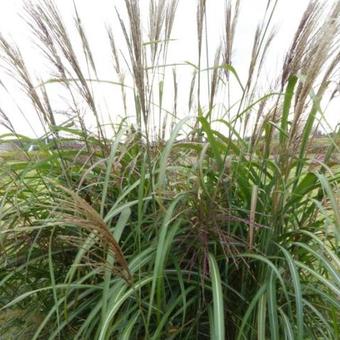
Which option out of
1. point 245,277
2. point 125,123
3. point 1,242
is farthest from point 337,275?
point 1,242

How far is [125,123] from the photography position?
167cm

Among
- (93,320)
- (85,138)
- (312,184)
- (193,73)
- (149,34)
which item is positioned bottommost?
(93,320)

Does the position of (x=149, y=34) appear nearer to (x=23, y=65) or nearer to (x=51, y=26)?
(x=51, y=26)

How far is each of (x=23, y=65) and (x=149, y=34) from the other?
395 millimetres

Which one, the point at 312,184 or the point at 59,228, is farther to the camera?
the point at 59,228

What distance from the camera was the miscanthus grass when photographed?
4.09ft

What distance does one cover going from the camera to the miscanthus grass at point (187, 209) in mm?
1246

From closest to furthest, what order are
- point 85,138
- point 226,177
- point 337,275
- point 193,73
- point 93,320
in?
point 337,275
point 93,320
point 226,177
point 85,138
point 193,73

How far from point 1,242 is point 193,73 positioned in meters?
0.86

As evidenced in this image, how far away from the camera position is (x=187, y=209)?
1365mm

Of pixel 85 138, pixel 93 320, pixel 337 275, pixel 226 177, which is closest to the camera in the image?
pixel 337 275

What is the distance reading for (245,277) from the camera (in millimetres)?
1403

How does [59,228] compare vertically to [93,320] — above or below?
above

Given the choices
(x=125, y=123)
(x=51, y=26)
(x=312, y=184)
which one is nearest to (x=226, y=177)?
(x=312, y=184)
